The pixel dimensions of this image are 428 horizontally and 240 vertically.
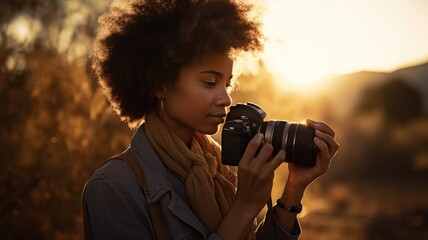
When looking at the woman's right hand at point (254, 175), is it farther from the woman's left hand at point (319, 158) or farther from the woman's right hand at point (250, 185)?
the woman's left hand at point (319, 158)

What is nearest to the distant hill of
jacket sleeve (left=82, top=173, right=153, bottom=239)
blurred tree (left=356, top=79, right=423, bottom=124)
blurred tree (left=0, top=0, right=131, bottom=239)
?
blurred tree (left=356, top=79, right=423, bottom=124)

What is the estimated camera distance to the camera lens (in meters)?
1.89

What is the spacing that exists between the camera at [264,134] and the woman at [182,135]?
5 cm

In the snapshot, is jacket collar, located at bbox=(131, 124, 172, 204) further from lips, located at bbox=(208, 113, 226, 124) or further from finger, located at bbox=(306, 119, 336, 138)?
finger, located at bbox=(306, 119, 336, 138)

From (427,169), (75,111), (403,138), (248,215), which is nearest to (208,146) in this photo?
(248,215)

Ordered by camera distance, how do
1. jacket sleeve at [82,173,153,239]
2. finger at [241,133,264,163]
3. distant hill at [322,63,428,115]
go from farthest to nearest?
distant hill at [322,63,428,115]
finger at [241,133,264,163]
jacket sleeve at [82,173,153,239]

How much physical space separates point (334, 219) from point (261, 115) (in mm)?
10554

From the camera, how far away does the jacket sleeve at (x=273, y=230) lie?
2.05 metres

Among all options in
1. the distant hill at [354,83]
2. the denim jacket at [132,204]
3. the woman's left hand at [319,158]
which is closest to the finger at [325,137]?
the woman's left hand at [319,158]

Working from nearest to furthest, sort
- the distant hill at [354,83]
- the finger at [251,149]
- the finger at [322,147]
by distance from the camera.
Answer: the finger at [251,149], the finger at [322,147], the distant hill at [354,83]

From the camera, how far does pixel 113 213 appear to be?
5.64 feet

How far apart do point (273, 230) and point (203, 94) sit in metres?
0.64

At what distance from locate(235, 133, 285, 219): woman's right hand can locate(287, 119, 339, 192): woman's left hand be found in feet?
0.74

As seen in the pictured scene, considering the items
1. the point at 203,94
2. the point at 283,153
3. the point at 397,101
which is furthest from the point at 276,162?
the point at 397,101
